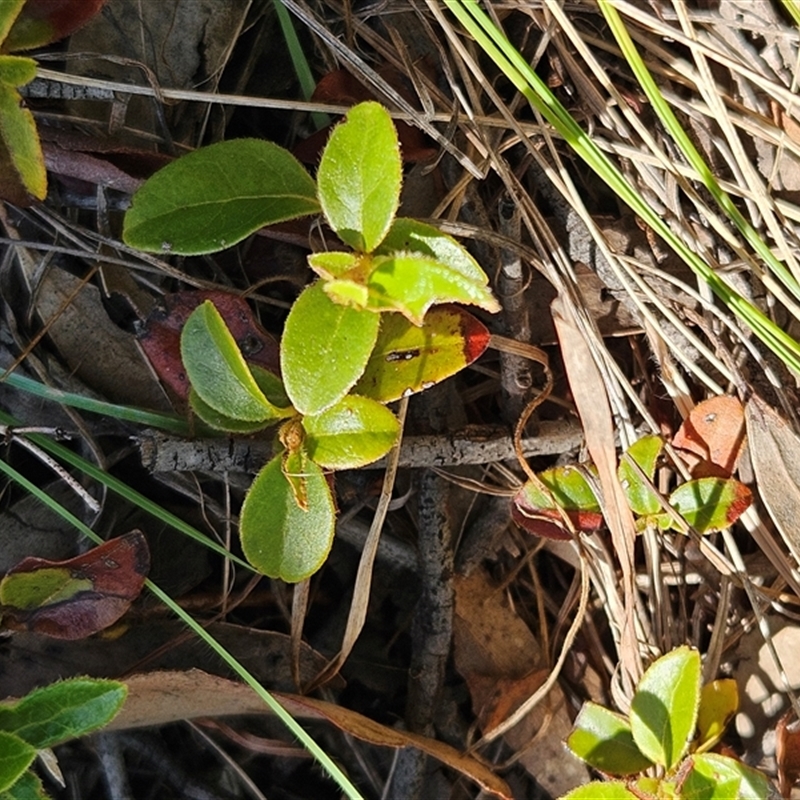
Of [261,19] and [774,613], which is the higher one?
[261,19]

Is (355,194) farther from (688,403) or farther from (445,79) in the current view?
(688,403)

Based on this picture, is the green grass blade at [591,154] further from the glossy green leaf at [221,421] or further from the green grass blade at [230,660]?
the green grass blade at [230,660]

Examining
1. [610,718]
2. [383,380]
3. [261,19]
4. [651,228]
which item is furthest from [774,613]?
[261,19]

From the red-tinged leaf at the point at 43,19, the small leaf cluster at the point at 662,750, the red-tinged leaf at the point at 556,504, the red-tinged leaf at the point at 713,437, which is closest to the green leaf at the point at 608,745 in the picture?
the small leaf cluster at the point at 662,750

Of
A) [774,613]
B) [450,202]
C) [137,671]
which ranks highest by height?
[450,202]

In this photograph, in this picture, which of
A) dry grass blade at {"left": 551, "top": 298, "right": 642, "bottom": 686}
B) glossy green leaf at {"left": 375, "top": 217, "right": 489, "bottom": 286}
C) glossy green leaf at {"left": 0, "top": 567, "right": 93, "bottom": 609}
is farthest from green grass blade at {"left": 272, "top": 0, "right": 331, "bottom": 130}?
glossy green leaf at {"left": 0, "top": 567, "right": 93, "bottom": 609}

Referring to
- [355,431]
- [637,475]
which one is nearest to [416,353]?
[355,431]

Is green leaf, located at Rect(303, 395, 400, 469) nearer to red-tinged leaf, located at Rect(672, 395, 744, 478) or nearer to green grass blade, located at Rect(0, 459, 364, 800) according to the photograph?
green grass blade, located at Rect(0, 459, 364, 800)

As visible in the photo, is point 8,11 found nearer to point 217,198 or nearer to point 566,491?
point 217,198
